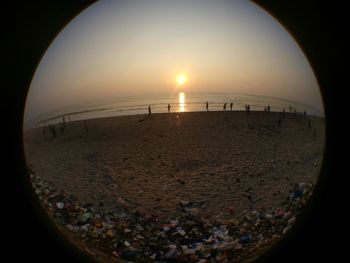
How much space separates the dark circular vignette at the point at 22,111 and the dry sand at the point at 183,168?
1.45 feet

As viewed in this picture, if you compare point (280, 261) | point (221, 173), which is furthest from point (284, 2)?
point (221, 173)

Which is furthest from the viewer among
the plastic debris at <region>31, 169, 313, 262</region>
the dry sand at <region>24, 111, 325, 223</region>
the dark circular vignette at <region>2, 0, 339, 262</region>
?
the dry sand at <region>24, 111, 325, 223</region>

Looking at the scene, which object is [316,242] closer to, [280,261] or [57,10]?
[280,261]

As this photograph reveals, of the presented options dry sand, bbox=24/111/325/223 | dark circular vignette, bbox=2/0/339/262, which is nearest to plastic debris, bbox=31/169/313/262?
dry sand, bbox=24/111/325/223

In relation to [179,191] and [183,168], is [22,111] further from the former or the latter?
[183,168]

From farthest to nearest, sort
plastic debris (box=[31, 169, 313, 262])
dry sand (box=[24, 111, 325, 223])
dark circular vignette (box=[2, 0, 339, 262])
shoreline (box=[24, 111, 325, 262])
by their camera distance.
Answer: dry sand (box=[24, 111, 325, 223]) → shoreline (box=[24, 111, 325, 262]) → plastic debris (box=[31, 169, 313, 262]) → dark circular vignette (box=[2, 0, 339, 262])

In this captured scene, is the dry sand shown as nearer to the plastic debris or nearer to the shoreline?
the shoreline

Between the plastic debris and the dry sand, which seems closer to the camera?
the plastic debris

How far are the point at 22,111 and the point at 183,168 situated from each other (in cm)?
777

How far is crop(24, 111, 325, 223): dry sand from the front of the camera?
6098mm

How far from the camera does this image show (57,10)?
4.30 ft

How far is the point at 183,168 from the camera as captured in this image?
8.91m

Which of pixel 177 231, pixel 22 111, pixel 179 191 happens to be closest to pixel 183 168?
pixel 179 191

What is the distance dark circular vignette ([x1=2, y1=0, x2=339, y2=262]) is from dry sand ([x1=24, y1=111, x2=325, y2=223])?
1.45ft
